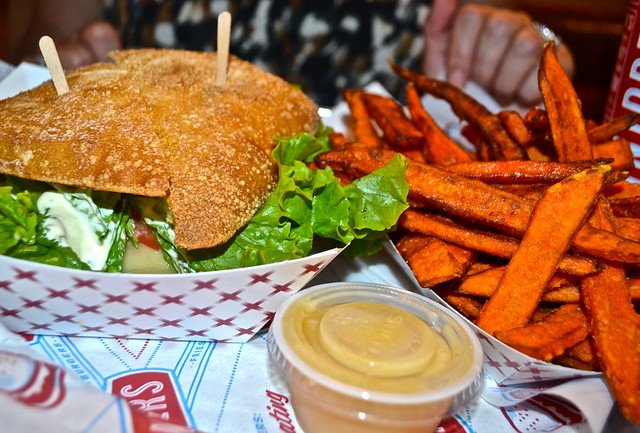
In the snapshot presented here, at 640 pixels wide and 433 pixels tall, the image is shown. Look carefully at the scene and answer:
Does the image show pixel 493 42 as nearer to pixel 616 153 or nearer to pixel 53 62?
pixel 616 153

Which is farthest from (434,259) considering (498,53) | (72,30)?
(72,30)

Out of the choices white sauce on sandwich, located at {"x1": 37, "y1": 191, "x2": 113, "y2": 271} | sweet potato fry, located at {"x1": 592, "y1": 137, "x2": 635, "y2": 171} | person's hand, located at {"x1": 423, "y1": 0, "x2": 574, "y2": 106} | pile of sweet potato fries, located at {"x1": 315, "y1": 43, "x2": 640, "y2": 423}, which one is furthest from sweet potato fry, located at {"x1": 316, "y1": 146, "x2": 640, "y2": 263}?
person's hand, located at {"x1": 423, "y1": 0, "x2": 574, "y2": 106}

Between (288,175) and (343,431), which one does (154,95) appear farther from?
(343,431)

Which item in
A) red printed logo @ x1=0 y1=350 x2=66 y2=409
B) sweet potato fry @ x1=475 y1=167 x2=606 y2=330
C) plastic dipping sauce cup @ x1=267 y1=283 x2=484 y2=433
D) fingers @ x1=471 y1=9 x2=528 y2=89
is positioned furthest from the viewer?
fingers @ x1=471 y1=9 x2=528 y2=89

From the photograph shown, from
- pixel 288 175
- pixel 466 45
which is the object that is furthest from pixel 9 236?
pixel 466 45

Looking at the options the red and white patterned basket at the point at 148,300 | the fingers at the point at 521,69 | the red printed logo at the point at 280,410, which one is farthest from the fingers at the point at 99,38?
the red printed logo at the point at 280,410

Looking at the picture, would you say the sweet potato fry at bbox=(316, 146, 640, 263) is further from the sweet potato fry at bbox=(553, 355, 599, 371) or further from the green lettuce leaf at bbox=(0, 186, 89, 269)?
the green lettuce leaf at bbox=(0, 186, 89, 269)
